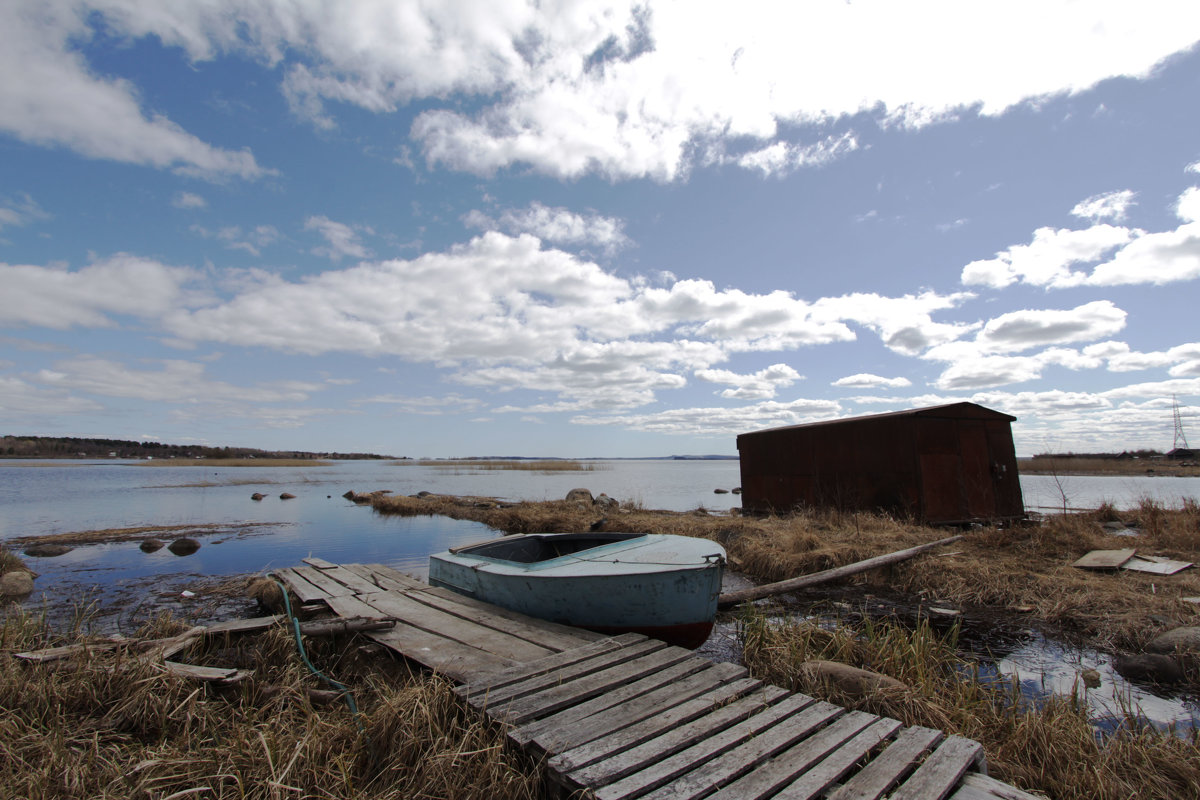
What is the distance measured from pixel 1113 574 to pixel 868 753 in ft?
26.5

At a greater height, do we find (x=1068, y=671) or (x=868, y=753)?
(x=868, y=753)

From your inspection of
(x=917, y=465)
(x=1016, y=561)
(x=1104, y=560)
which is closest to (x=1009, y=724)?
(x=1016, y=561)

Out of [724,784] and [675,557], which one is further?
[675,557]

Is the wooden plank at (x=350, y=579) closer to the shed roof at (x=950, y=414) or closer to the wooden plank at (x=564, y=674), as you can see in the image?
the wooden plank at (x=564, y=674)

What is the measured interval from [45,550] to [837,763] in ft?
60.7

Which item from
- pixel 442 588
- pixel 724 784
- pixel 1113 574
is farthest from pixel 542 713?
pixel 1113 574

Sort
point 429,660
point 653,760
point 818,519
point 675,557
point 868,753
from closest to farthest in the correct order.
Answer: point 653,760
point 868,753
point 429,660
point 675,557
point 818,519

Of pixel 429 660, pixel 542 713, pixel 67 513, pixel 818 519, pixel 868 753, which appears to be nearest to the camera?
pixel 868 753

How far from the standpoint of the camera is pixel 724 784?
2779 millimetres

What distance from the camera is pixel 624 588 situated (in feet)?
18.4

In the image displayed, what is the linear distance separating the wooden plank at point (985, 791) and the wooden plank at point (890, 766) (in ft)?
0.76

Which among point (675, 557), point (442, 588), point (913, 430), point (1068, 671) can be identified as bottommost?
point (1068, 671)

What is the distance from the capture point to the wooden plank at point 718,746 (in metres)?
2.71

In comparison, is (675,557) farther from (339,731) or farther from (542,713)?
(339,731)
